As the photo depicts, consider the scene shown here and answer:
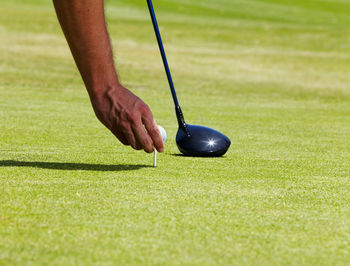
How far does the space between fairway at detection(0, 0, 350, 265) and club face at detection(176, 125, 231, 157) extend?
0.34 ft

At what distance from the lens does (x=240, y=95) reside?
533 inches

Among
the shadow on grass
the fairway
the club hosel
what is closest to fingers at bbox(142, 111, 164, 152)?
the fairway

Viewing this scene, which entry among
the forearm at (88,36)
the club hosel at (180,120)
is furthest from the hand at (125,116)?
the club hosel at (180,120)

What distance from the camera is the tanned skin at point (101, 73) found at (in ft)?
9.37

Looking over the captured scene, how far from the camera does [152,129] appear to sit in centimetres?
359

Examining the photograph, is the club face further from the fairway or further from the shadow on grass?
the shadow on grass

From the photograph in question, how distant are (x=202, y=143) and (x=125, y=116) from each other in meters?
1.91

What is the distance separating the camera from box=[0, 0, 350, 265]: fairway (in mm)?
2660

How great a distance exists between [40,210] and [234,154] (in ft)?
8.89

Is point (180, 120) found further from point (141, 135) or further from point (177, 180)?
point (141, 135)

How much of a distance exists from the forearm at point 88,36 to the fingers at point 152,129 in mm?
443

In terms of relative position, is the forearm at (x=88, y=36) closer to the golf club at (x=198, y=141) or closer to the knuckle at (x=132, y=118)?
the knuckle at (x=132, y=118)

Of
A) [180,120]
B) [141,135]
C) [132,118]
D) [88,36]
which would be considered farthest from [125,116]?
[180,120]

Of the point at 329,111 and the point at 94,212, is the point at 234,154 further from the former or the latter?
the point at 329,111
